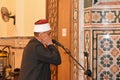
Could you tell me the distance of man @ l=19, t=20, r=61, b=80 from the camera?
2.63 m

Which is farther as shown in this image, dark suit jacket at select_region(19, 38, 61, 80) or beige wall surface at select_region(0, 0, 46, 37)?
beige wall surface at select_region(0, 0, 46, 37)

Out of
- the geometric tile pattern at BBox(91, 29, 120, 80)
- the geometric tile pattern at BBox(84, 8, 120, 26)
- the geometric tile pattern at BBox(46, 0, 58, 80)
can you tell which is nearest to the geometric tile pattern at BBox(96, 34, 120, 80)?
the geometric tile pattern at BBox(91, 29, 120, 80)

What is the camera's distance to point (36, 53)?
265cm

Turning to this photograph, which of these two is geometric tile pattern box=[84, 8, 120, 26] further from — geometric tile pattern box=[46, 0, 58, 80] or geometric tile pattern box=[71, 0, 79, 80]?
geometric tile pattern box=[46, 0, 58, 80]

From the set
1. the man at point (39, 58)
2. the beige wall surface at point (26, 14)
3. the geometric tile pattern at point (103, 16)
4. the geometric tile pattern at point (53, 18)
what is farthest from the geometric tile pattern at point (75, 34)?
the beige wall surface at point (26, 14)

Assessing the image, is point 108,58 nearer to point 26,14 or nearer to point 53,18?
point 53,18

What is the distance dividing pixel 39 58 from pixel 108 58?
3.12 ft

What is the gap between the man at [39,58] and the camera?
8.63 ft

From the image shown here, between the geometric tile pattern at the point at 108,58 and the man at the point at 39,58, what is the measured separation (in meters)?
0.79

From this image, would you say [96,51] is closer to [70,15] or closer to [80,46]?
[80,46]

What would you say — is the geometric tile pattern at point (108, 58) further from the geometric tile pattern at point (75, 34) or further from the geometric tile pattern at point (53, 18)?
the geometric tile pattern at point (53, 18)

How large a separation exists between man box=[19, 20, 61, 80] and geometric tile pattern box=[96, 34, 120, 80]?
2.58 ft

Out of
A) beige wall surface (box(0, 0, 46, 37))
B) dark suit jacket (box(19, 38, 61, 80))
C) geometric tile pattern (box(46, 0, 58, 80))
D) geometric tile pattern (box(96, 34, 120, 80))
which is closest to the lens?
dark suit jacket (box(19, 38, 61, 80))

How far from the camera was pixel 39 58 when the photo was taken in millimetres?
2650
